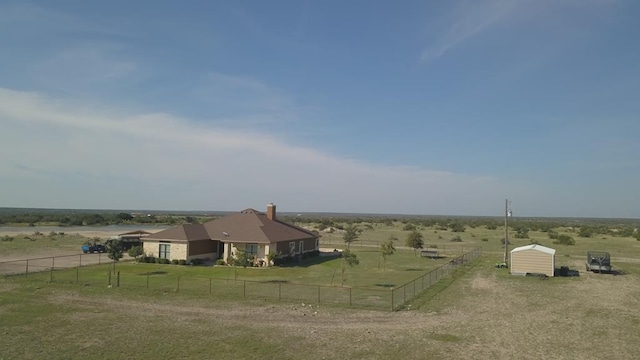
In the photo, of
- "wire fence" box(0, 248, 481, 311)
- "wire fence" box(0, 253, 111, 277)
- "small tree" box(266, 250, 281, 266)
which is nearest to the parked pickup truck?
"wire fence" box(0, 253, 111, 277)

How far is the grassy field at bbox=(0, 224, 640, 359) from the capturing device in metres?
17.6

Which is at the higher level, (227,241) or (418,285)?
(227,241)

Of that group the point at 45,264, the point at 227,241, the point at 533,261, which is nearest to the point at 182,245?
the point at 227,241

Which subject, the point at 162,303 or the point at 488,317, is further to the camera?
the point at 162,303

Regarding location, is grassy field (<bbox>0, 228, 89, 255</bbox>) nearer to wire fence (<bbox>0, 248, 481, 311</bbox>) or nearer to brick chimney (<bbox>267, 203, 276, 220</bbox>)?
wire fence (<bbox>0, 248, 481, 311</bbox>)

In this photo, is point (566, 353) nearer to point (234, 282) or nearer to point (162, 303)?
point (162, 303)

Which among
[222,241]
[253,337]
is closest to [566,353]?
[253,337]

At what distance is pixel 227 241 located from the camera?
151 ft

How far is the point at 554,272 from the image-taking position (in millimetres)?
38875

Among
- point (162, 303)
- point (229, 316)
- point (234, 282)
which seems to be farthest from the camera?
point (234, 282)

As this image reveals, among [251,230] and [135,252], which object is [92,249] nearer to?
[135,252]

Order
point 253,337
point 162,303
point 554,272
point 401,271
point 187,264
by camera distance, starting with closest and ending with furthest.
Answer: point 253,337
point 162,303
point 554,272
point 401,271
point 187,264

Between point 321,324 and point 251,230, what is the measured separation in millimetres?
27035

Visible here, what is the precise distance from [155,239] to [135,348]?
3036 centimetres
